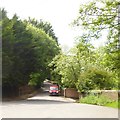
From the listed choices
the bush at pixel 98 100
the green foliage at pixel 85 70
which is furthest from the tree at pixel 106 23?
the bush at pixel 98 100

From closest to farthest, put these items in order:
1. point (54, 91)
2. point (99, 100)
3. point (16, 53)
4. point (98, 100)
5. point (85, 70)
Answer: point (99, 100) → point (98, 100) → point (16, 53) → point (85, 70) → point (54, 91)

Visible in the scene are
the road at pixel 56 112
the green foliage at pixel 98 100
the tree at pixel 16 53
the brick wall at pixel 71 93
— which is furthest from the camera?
the brick wall at pixel 71 93

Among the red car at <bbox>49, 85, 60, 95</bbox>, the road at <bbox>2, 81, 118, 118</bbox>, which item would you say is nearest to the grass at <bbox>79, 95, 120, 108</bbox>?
the road at <bbox>2, 81, 118, 118</bbox>

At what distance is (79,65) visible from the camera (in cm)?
4644

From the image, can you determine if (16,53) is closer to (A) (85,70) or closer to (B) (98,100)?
(A) (85,70)

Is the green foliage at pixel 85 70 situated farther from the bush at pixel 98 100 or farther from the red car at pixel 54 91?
the bush at pixel 98 100

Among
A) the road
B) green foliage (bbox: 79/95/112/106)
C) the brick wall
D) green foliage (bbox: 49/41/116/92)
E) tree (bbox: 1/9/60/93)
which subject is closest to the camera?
the road

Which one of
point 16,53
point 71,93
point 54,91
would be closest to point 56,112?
point 16,53

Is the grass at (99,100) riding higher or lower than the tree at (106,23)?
lower

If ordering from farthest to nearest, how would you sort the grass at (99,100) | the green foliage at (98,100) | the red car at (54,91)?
the red car at (54,91)
the green foliage at (98,100)
the grass at (99,100)

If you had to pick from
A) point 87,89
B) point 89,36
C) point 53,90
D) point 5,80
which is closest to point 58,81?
point 53,90

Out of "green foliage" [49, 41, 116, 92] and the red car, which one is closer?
"green foliage" [49, 41, 116, 92]

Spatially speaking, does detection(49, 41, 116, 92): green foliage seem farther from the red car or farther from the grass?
the grass

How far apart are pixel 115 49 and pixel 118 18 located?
1.98 metres
